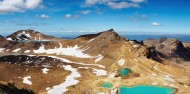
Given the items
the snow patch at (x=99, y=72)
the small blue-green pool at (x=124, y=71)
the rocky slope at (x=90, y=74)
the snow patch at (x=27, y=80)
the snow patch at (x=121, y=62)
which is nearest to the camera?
the rocky slope at (x=90, y=74)

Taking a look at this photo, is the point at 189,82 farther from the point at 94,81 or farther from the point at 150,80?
the point at 94,81

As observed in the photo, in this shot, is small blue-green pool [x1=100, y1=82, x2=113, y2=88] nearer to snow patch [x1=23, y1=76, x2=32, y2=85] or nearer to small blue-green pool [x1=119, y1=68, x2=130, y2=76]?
small blue-green pool [x1=119, y1=68, x2=130, y2=76]

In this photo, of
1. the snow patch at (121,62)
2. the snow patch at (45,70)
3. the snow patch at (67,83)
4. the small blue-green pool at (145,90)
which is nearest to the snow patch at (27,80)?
the snow patch at (45,70)

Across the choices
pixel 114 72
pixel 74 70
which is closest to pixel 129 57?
pixel 114 72

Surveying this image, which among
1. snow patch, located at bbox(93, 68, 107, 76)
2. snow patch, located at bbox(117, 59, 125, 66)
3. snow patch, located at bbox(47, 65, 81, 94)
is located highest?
snow patch, located at bbox(117, 59, 125, 66)

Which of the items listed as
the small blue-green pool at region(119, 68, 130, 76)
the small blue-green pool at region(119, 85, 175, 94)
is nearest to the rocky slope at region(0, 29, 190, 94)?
the small blue-green pool at region(119, 68, 130, 76)

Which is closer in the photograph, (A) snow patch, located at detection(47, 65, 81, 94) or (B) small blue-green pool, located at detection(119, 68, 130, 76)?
(A) snow patch, located at detection(47, 65, 81, 94)

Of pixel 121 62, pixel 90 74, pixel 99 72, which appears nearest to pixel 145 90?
pixel 90 74

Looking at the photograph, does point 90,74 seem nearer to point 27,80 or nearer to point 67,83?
point 67,83

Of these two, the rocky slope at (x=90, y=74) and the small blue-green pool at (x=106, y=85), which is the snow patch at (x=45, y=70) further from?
the small blue-green pool at (x=106, y=85)
